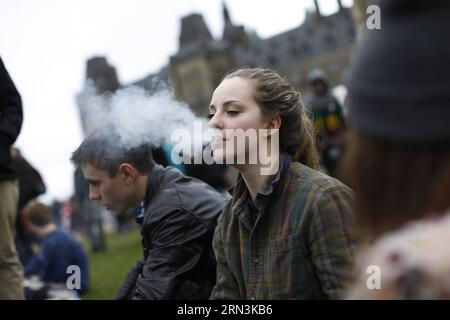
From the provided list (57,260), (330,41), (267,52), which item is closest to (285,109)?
(57,260)

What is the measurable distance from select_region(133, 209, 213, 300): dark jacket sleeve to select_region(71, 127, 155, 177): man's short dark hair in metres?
0.42

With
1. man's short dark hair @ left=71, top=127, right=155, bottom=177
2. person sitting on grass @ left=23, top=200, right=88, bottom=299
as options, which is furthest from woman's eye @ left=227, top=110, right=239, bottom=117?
person sitting on grass @ left=23, top=200, right=88, bottom=299

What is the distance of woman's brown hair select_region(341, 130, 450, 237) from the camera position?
3.00 ft

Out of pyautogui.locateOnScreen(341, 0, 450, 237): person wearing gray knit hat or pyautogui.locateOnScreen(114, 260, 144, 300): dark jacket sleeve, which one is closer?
pyautogui.locateOnScreen(341, 0, 450, 237): person wearing gray knit hat

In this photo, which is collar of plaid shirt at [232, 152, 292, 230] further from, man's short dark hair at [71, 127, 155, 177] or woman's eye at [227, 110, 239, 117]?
man's short dark hair at [71, 127, 155, 177]

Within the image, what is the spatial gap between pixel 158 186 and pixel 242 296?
976mm

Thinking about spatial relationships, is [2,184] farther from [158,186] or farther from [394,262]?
[394,262]

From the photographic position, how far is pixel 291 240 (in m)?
2.12

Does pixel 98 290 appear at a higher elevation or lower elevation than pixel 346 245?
lower

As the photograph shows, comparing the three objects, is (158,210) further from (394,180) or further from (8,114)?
(394,180)

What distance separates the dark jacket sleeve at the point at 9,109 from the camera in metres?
3.65

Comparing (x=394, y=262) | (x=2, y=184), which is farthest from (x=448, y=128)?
(x=2, y=184)

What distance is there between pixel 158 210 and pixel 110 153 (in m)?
0.48

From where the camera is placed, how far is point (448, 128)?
90 cm
